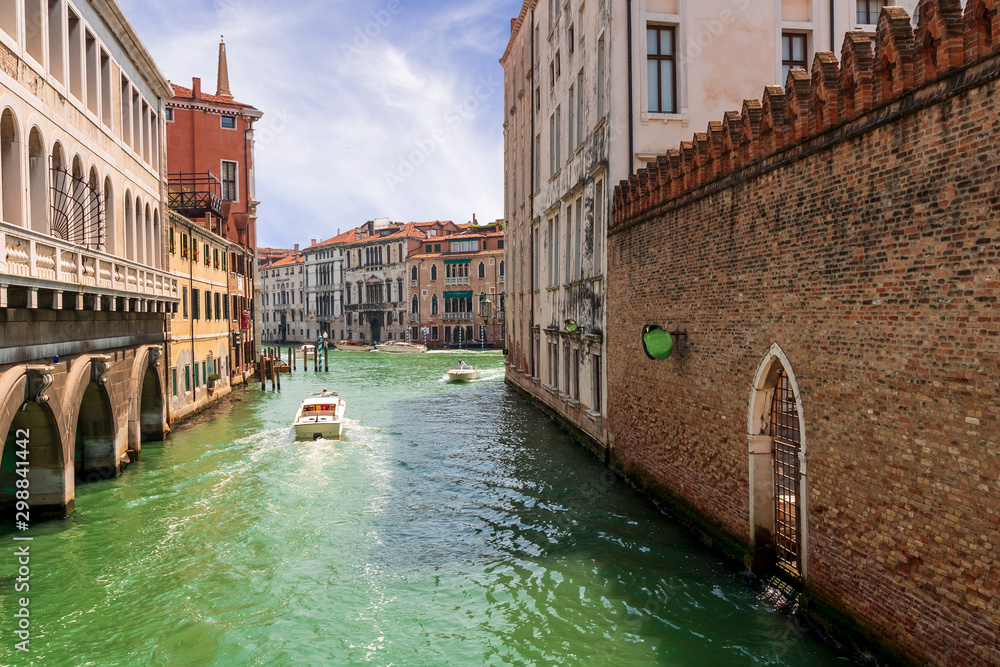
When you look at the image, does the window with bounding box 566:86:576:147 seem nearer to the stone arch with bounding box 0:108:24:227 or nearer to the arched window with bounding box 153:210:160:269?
the arched window with bounding box 153:210:160:269

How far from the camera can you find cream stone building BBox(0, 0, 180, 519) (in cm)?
950


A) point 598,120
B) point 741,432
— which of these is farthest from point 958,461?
point 598,120

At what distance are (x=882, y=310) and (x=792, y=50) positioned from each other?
1077 cm

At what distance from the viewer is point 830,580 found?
703 centimetres

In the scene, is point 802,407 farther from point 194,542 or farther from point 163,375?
point 163,375

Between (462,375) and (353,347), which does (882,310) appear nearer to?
(462,375)

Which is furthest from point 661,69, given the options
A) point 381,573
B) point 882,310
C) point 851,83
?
point 381,573

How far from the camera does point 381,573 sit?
9531mm

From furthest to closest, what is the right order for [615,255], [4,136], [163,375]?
[163,375], [615,255], [4,136]

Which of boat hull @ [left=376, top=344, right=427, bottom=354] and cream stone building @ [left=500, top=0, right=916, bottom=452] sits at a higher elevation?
cream stone building @ [left=500, top=0, right=916, bottom=452]

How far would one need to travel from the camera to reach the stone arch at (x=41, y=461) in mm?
10805

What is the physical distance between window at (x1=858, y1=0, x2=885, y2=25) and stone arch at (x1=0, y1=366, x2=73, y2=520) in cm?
1629

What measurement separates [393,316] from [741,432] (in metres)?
64.6

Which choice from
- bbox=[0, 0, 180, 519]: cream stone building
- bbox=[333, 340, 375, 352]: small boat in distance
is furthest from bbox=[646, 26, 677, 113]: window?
bbox=[333, 340, 375, 352]: small boat in distance
